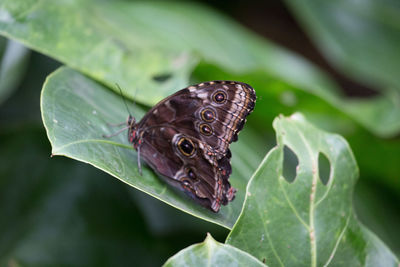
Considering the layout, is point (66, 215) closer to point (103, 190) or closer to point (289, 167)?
point (103, 190)

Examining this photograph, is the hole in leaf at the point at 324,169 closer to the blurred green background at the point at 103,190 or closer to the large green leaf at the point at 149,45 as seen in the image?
the blurred green background at the point at 103,190

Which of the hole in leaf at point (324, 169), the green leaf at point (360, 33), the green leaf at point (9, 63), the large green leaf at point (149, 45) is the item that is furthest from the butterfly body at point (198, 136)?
the green leaf at point (360, 33)

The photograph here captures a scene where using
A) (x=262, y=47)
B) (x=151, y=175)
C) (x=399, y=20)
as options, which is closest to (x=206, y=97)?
(x=151, y=175)

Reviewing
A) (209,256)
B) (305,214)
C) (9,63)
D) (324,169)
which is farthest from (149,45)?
(209,256)

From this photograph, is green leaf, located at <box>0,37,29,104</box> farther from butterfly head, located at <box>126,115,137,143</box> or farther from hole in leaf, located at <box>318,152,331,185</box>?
hole in leaf, located at <box>318,152,331,185</box>

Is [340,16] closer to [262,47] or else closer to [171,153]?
[262,47]

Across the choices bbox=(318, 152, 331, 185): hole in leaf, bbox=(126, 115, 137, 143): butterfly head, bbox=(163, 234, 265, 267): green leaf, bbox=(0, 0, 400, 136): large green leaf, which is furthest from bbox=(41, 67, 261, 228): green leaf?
bbox=(318, 152, 331, 185): hole in leaf

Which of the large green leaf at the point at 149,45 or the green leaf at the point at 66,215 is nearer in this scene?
the large green leaf at the point at 149,45
